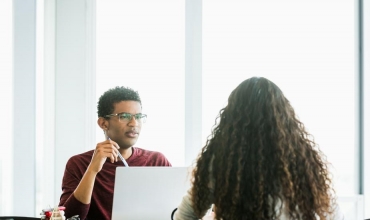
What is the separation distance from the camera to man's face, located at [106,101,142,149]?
85.6 inches

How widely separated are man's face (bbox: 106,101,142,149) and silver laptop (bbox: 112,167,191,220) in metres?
0.52

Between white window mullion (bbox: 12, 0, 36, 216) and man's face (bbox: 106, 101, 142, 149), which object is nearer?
man's face (bbox: 106, 101, 142, 149)

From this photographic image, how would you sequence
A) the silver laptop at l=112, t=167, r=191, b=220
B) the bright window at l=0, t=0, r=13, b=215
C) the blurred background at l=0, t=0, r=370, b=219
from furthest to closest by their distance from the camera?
the blurred background at l=0, t=0, r=370, b=219
the bright window at l=0, t=0, r=13, b=215
the silver laptop at l=112, t=167, r=191, b=220

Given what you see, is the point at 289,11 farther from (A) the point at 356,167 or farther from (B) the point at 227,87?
(A) the point at 356,167

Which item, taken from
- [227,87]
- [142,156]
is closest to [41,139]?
[142,156]

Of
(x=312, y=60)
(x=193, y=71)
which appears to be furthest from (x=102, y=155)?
(x=312, y=60)

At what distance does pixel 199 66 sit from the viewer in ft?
10.1

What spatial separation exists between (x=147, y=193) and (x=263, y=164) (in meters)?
0.52

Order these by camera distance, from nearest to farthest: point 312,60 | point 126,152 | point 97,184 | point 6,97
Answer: point 97,184
point 126,152
point 6,97
point 312,60

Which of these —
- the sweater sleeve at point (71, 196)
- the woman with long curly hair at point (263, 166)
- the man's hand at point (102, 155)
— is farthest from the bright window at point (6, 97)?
the woman with long curly hair at point (263, 166)

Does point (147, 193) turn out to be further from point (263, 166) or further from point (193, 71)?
point (193, 71)

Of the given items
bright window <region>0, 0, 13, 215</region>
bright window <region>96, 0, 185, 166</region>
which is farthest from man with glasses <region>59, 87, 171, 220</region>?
bright window <region>96, 0, 185, 166</region>

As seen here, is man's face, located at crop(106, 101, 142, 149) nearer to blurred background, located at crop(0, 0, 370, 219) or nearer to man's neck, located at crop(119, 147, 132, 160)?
man's neck, located at crop(119, 147, 132, 160)

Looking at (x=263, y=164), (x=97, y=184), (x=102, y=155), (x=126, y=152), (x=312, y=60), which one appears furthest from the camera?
(x=312, y=60)
